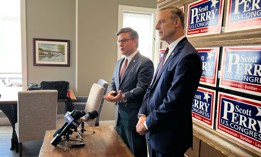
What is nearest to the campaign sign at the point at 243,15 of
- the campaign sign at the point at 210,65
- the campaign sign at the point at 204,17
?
the campaign sign at the point at 204,17

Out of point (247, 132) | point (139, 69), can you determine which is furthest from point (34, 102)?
point (247, 132)

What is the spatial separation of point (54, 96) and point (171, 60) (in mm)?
1720

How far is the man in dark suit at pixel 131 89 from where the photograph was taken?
1.77m

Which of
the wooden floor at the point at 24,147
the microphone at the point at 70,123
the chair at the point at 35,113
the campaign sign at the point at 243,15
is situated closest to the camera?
the campaign sign at the point at 243,15

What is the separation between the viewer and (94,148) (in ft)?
4.33

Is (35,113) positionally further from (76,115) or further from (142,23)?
(142,23)

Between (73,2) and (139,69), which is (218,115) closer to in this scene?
(139,69)

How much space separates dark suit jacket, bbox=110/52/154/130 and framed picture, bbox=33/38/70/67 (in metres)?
2.50

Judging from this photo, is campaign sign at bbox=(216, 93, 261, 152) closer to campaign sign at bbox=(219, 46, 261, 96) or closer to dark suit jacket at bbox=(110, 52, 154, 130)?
campaign sign at bbox=(219, 46, 261, 96)

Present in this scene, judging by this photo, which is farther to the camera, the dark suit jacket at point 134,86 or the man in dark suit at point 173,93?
the dark suit jacket at point 134,86

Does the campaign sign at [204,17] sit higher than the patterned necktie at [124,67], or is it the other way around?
the campaign sign at [204,17]

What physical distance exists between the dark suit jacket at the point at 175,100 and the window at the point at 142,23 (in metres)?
2.93

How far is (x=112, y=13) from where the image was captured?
3967 millimetres

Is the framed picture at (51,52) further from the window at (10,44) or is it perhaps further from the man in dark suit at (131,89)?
the man in dark suit at (131,89)
